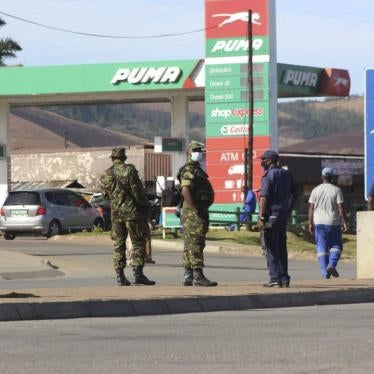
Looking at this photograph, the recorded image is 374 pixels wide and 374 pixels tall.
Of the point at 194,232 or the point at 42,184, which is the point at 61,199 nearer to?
the point at 194,232

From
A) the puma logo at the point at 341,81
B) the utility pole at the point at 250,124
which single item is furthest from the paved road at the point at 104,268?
the puma logo at the point at 341,81

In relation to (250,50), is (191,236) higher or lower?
lower

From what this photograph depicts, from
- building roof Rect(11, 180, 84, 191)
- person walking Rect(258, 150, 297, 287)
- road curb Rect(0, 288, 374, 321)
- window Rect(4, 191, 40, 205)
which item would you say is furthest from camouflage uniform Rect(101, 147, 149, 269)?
building roof Rect(11, 180, 84, 191)

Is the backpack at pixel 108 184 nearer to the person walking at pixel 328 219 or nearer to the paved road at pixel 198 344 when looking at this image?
the paved road at pixel 198 344

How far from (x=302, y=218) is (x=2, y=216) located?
590 inches

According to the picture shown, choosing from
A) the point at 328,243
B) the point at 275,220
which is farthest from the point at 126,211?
the point at 328,243

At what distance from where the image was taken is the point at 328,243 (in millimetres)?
18750

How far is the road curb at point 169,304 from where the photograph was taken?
13.2 metres

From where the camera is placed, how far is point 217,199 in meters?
45.9

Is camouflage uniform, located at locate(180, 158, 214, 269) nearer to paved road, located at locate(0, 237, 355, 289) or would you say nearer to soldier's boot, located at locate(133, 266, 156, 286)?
soldier's boot, located at locate(133, 266, 156, 286)

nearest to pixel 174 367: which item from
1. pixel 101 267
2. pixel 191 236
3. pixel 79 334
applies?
pixel 79 334

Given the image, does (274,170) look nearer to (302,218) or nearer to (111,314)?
(111,314)

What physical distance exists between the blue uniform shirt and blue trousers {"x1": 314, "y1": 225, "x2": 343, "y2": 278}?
2.47 meters

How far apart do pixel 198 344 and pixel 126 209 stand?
5578 mm
